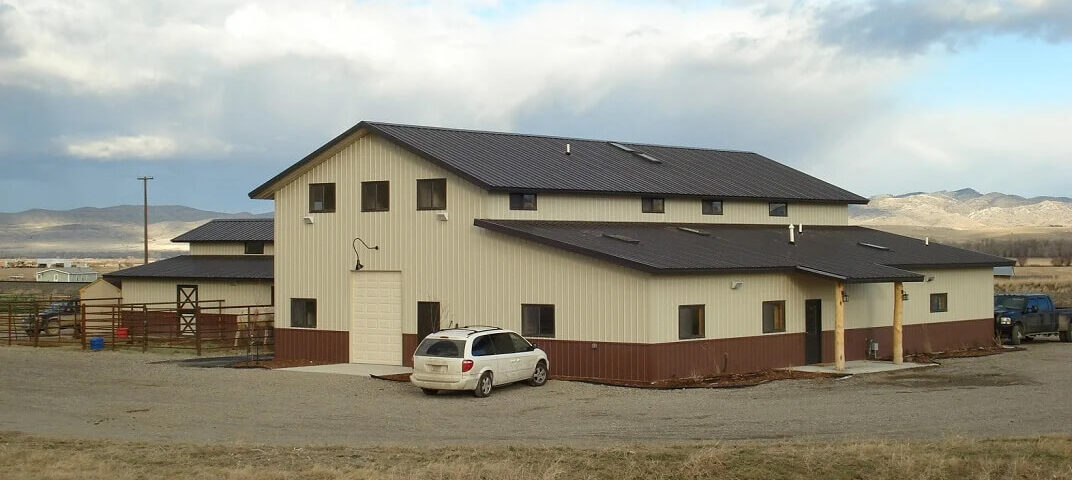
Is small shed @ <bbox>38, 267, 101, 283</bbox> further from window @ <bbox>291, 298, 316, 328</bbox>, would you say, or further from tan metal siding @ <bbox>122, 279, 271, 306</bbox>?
window @ <bbox>291, 298, 316, 328</bbox>

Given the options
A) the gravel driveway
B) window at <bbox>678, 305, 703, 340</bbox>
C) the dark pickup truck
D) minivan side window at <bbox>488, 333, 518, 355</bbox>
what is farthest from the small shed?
window at <bbox>678, 305, 703, 340</bbox>

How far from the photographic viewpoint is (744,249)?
117 ft

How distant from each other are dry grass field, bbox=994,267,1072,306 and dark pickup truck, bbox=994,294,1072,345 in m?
18.0

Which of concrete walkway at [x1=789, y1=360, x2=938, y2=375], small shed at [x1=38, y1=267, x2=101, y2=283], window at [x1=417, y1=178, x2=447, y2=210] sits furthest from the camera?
small shed at [x1=38, y1=267, x2=101, y2=283]

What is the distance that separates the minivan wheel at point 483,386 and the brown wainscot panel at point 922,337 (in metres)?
12.2

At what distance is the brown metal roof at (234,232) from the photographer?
55531 millimetres

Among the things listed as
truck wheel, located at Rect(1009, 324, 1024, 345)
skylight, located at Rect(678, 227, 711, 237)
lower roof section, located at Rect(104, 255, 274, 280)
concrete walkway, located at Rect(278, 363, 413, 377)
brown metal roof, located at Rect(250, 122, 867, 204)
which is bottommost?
concrete walkway, located at Rect(278, 363, 413, 377)

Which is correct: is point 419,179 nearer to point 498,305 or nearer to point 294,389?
point 498,305

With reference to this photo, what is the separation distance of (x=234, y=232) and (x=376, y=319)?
2318 cm

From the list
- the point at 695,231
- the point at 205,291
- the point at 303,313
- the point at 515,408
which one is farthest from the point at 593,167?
the point at 205,291

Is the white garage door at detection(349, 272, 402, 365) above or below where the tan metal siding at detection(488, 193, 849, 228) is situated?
below

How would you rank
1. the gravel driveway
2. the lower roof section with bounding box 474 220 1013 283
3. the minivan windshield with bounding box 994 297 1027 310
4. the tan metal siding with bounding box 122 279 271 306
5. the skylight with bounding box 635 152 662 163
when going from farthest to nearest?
the tan metal siding with bounding box 122 279 271 306, the minivan windshield with bounding box 994 297 1027 310, the skylight with bounding box 635 152 662 163, the lower roof section with bounding box 474 220 1013 283, the gravel driveway

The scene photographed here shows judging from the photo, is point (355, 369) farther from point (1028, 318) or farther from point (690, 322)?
point (1028, 318)

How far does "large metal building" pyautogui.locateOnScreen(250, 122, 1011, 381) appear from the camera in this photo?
30734 millimetres
